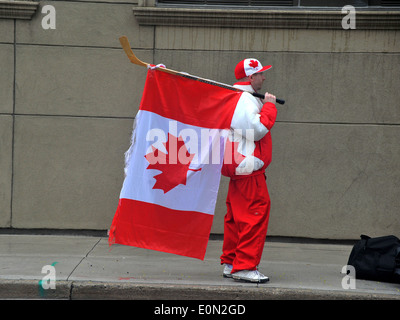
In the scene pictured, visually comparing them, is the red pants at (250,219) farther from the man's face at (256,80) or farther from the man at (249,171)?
the man's face at (256,80)

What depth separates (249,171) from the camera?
18.0 feet

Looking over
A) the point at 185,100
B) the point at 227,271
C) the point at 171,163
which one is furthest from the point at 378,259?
the point at 185,100

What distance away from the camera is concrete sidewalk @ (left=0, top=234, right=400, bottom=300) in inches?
212

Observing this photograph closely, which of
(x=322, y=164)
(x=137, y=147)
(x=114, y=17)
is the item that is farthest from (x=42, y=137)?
(x=322, y=164)

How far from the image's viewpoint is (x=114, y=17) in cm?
778

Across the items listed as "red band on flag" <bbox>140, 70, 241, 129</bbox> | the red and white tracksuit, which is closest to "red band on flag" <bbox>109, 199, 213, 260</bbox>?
the red and white tracksuit

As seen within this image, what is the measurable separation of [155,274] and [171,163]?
1168 millimetres

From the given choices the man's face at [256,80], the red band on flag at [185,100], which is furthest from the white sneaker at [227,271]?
the man's face at [256,80]

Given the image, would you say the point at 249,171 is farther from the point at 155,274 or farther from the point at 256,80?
the point at 155,274

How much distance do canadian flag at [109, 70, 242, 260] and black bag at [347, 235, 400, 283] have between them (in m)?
1.57

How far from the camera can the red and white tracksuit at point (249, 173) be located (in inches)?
216

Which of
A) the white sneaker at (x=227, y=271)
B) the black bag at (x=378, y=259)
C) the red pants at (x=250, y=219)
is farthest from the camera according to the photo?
the white sneaker at (x=227, y=271)

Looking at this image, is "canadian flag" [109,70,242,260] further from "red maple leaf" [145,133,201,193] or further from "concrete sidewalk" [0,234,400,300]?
"concrete sidewalk" [0,234,400,300]

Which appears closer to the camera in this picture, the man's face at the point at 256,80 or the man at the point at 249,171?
the man at the point at 249,171
